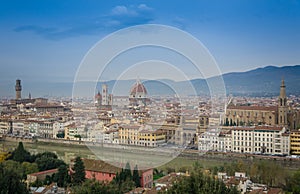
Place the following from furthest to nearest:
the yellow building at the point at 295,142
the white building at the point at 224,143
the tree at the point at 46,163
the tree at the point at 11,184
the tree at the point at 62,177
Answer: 1. the white building at the point at 224,143
2. the yellow building at the point at 295,142
3. the tree at the point at 46,163
4. the tree at the point at 62,177
5. the tree at the point at 11,184

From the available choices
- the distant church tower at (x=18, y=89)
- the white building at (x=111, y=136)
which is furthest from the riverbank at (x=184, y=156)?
the distant church tower at (x=18, y=89)

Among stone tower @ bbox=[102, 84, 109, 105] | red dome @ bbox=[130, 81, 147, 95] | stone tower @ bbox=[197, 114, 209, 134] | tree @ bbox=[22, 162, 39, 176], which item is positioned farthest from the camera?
stone tower @ bbox=[197, 114, 209, 134]

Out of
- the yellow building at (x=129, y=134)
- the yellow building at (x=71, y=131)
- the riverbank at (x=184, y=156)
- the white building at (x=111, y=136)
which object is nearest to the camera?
the riverbank at (x=184, y=156)

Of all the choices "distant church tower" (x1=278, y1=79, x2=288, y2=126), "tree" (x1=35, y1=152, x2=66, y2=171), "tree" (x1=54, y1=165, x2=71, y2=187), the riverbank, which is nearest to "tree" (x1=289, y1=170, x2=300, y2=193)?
the riverbank

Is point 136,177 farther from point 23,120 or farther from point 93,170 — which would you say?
point 23,120

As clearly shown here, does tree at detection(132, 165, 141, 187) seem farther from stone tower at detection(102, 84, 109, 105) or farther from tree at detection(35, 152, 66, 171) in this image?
tree at detection(35, 152, 66, 171)

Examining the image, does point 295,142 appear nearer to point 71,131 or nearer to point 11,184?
point 71,131

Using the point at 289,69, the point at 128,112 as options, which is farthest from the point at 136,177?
the point at 289,69

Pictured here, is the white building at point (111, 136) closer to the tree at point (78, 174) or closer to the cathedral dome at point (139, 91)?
the cathedral dome at point (139, 91)
